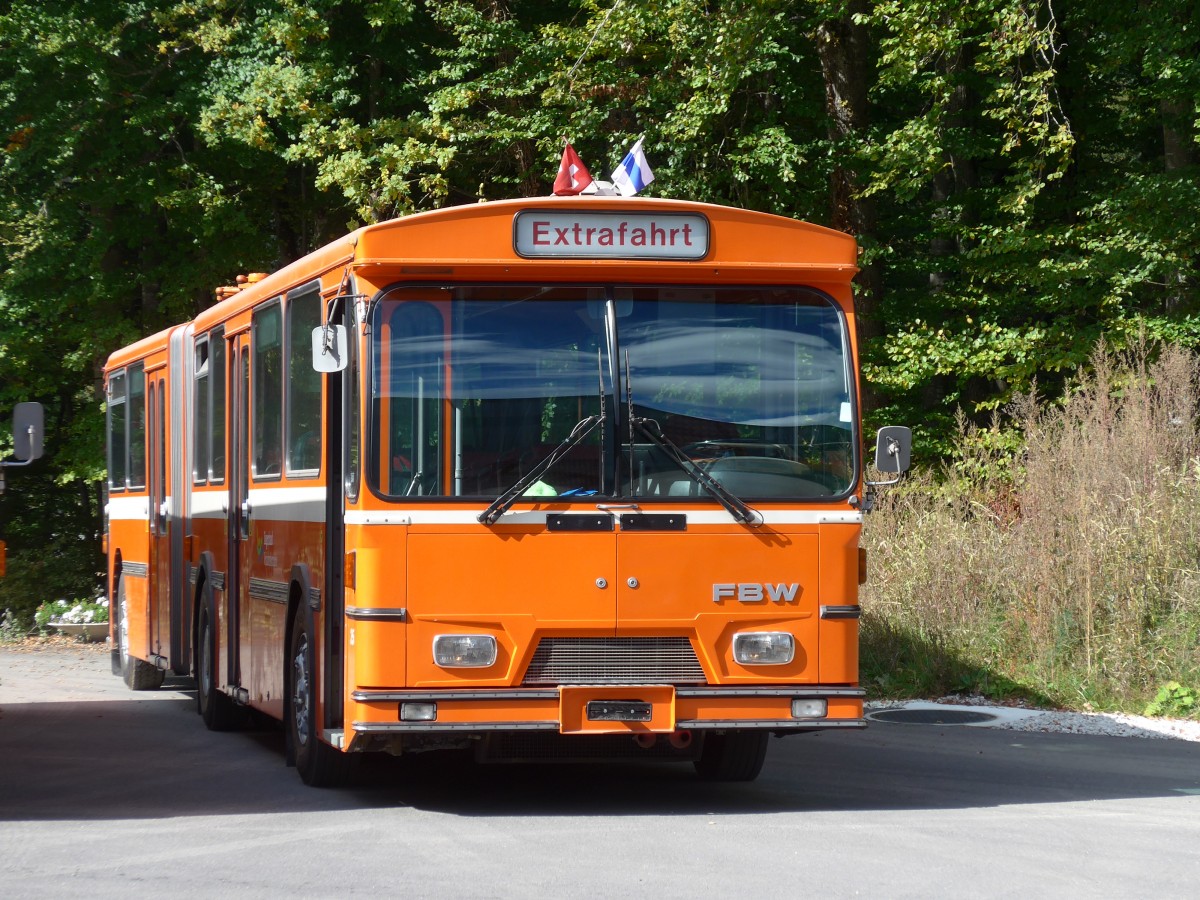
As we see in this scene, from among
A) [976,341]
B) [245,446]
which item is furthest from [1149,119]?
[245,446]

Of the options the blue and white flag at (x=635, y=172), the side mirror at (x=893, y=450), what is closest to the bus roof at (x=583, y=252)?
the side mirror at (x=893, y=450)

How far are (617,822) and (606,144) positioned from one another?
17.7 m

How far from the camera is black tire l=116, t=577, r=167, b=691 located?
18.2 metres

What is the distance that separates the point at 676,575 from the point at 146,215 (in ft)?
68.2

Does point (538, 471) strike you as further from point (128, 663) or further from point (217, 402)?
point (128, 663)

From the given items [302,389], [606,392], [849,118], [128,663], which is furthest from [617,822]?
[849,118]

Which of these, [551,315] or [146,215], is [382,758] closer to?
[551,315]

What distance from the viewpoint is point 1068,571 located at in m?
15.8

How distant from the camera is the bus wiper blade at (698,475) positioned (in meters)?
9.81

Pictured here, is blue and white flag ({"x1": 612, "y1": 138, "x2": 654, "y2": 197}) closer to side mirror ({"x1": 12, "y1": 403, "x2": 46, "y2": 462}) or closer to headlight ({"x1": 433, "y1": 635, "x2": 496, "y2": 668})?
headlight ({"x1": 433, "y1": 635, "x2": 496, "y2": 668})

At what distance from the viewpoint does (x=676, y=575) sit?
9.72m

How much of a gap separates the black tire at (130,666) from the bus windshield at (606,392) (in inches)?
352

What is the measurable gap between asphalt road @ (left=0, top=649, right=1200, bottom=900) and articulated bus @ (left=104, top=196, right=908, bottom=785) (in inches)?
20.4

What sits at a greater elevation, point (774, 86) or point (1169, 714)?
point (774, 86)
